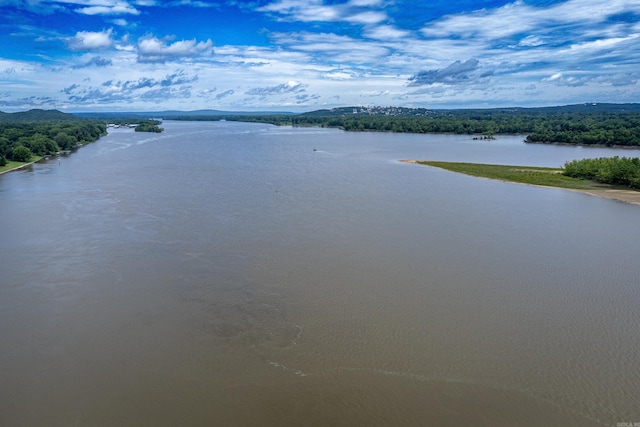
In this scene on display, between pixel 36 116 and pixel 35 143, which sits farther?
pixel 36 116

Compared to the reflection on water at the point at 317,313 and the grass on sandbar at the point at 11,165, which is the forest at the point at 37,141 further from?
the reflection on water at the point at 317,313

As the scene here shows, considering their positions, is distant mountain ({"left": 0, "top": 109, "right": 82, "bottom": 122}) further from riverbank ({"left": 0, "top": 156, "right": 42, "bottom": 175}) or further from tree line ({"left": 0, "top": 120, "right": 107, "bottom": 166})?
riverbank ({"left": 0, "top": 156, "right": 42, "bottom": 175})

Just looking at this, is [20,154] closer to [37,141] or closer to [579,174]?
[37,141]

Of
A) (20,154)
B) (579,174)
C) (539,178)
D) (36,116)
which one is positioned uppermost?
(36,116)

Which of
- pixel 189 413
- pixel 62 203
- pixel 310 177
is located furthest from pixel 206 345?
pixel 310 177

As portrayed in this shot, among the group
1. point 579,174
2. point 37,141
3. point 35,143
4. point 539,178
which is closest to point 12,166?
point 35,143

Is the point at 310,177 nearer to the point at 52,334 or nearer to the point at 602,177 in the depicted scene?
the point at 602,177

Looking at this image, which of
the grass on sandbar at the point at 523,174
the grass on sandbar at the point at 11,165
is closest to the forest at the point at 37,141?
the grass on sandbar at the point at 11,165
